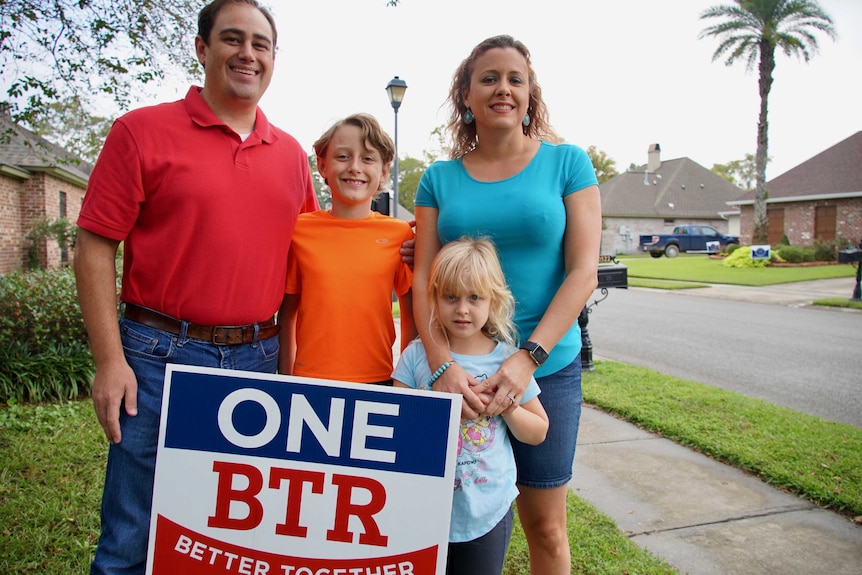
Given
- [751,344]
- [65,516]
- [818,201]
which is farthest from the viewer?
[818,201]

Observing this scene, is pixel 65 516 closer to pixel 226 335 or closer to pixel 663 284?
pixel 226 335

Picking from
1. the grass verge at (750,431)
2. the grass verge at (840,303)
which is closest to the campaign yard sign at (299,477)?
the grass verge at (750,431)

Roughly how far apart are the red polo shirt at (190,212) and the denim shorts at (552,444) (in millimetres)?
1029

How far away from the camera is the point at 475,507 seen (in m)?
1.78

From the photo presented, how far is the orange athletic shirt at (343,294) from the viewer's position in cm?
209

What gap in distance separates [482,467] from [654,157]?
172ft

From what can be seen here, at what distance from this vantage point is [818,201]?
28672mm

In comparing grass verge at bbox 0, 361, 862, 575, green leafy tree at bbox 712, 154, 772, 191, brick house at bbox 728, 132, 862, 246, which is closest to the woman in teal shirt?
grass verge at bbox 0, 361, 862, 575

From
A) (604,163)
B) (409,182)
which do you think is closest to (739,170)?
(604,163)

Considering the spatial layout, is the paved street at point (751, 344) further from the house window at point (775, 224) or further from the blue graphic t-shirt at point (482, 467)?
the house window at point (775, 224)

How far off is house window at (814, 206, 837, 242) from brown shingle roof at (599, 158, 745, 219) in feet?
48.3

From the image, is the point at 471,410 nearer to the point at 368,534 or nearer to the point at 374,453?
the point at 374,453

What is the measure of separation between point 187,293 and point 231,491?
2.23 feet

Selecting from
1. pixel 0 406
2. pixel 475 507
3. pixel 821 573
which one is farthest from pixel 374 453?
pixel 0 406
